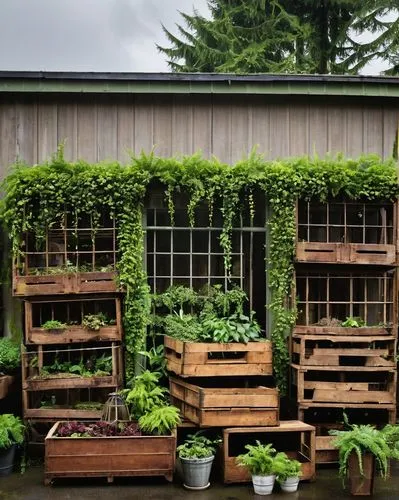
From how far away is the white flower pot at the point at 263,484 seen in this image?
6.93m

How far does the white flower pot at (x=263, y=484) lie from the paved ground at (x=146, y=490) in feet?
0.28

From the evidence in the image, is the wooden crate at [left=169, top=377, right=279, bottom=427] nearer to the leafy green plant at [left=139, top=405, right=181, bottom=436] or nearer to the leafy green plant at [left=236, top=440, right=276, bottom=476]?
the leafy green plant at [left=139, top=405, right=181, bottom=436]

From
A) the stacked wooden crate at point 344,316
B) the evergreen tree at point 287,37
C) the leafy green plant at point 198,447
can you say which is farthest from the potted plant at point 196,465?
the evergreen tree at point 287,37

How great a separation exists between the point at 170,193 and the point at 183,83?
5.70 feet

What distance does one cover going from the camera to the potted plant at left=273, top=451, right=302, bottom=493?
694 centimetres

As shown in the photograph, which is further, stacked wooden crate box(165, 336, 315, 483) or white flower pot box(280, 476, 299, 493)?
stacked wooden crate box(165, 336, 315, 483)

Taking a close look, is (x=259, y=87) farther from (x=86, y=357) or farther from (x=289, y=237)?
(x=86, y=357)

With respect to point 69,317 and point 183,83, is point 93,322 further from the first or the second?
point 183,83

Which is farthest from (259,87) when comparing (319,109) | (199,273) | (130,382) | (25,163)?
(130,382)

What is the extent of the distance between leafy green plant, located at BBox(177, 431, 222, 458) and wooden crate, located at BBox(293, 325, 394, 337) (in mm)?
1943

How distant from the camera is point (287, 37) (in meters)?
18.7

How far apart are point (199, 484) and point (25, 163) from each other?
5246 millimetres

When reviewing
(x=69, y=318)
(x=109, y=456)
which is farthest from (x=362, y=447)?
(x=69, y=318)

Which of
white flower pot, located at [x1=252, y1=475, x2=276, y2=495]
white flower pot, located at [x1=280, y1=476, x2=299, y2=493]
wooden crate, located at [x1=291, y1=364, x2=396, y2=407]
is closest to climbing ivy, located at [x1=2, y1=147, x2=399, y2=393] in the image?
wooden crate, located at [x1=291, y1=364, x2=396, y2=407]
